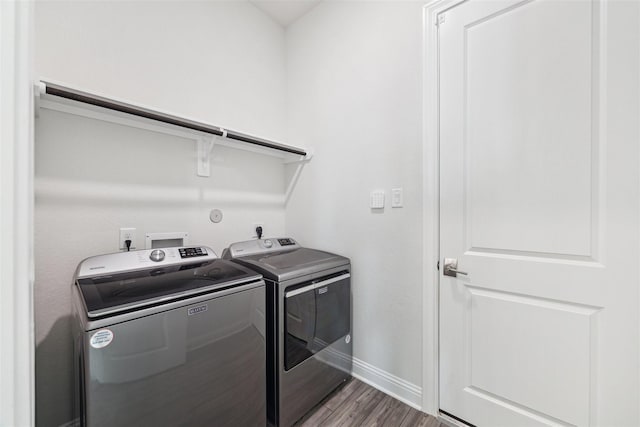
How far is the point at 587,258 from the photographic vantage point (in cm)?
109

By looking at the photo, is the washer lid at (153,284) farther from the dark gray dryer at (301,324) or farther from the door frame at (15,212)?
the door frame at (15,212)

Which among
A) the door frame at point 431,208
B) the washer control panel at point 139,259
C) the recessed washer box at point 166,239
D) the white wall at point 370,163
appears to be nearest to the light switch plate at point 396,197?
the white wall at point 370,163

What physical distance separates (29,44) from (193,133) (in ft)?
4.27

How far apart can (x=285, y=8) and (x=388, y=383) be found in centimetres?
299

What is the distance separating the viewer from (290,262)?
159 centimetres

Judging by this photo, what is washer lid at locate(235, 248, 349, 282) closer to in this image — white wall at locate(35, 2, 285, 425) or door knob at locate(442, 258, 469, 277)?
white wall at locate(35, 2, 285, 425)

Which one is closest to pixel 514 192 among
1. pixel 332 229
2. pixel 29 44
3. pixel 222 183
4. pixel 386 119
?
pixel 386 119

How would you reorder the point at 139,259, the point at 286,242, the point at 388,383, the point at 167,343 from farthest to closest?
the point at 286,242
the point at 388,383
the point at 139,259
the point at 167,343

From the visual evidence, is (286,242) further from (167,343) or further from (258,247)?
(167,343)

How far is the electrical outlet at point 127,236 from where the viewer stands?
1453 millimetres

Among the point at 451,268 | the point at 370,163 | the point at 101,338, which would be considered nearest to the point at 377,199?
the point at 370,163

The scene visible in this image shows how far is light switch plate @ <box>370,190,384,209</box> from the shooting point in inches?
67.5

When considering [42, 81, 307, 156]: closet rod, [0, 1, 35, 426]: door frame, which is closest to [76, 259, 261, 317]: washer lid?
[0, 1, 35, 426]: door frame

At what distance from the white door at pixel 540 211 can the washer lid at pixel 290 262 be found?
708 mm
